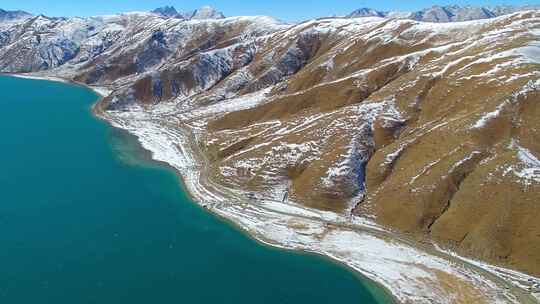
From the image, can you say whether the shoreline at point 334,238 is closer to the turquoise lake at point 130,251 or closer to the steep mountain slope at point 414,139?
the turquoise lake at point 130,251

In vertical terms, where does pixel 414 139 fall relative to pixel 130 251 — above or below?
above

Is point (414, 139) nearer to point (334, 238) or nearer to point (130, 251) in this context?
point (334, 238)

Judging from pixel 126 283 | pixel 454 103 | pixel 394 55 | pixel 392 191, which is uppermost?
pixel 394 55

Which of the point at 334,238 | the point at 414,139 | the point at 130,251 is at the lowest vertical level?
the point at 130,251

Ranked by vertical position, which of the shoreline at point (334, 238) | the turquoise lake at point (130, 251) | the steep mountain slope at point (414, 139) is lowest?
the turquoise lake at point (130, 251)

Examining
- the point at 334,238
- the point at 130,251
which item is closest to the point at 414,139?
the point at 334,238

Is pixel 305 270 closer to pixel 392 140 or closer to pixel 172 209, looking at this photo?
pixel 172 209

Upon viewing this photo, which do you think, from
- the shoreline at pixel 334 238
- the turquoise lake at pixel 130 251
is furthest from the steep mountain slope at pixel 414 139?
the turquoise lake at pixel 130 251

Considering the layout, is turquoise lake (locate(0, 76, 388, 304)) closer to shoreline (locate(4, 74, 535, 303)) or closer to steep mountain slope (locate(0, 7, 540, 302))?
shoreline (locate(4, 74, 535, 303))

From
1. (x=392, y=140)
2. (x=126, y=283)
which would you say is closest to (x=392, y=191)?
(x=392, y=140)
